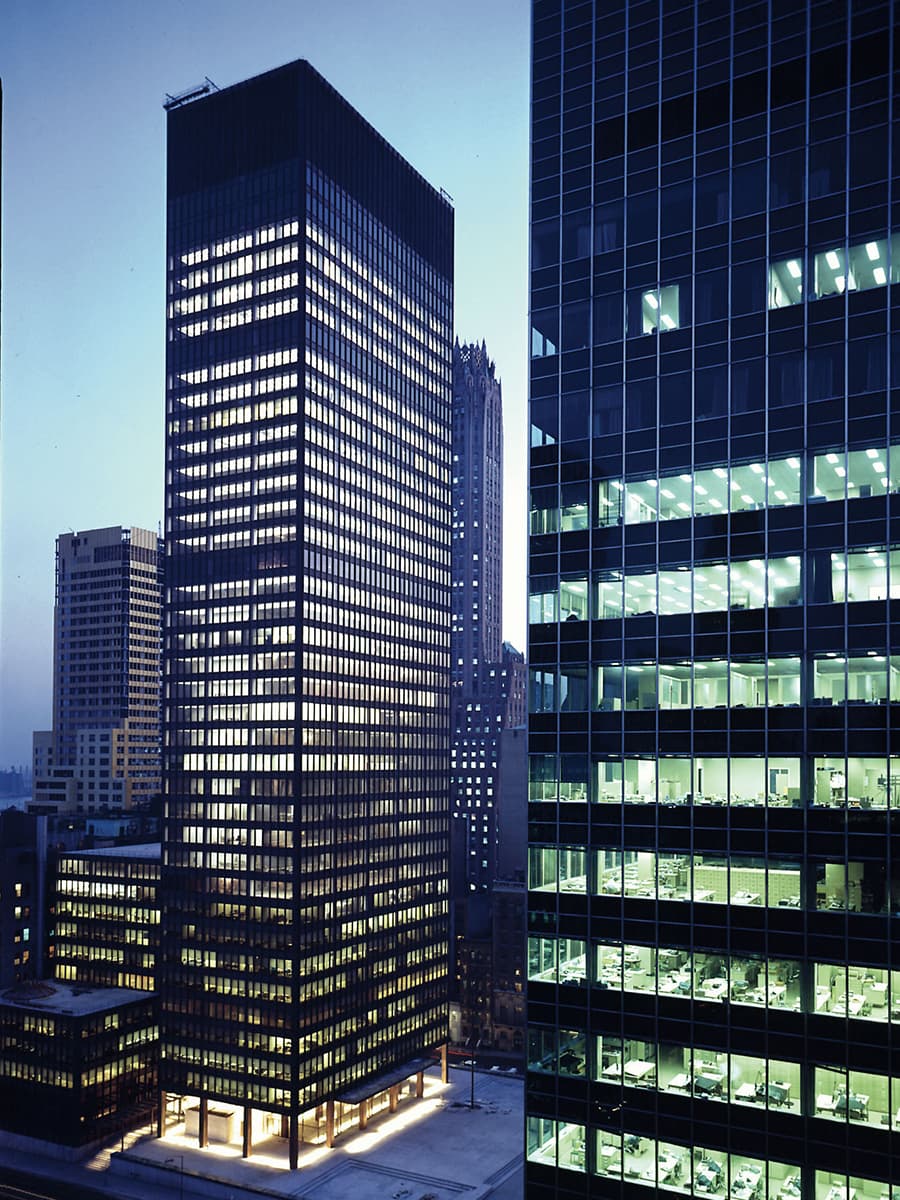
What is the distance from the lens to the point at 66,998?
5428 inches

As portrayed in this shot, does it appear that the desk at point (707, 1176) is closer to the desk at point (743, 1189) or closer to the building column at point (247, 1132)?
the desk at point (743, 1189)

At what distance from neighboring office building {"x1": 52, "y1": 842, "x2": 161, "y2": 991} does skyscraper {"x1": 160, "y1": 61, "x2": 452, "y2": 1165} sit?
1850 centimetres

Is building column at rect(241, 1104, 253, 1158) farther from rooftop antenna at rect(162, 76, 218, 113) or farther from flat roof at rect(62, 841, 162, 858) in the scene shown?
rooftop antenna at rect(162, 76, 218, 113)

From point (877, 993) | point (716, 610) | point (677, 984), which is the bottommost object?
point (677, 984)

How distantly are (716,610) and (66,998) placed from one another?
4341 inches

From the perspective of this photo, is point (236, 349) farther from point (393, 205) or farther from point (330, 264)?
point (393, 205)

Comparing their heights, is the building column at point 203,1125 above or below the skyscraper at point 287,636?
below

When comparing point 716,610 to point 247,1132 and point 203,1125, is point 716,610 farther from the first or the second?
point 203,1125

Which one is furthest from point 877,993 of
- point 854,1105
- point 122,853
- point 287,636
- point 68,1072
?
point 122,853

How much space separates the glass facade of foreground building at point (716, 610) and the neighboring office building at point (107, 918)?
327 ft

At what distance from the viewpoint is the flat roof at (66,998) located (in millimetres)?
130625

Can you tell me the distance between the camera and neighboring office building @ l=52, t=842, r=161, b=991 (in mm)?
150500

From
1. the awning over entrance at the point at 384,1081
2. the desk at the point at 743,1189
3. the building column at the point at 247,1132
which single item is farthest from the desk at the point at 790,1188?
the awning over entrance at the point at 384,1081

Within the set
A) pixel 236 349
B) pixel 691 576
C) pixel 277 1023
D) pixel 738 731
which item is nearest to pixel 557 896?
pixel 738 731
